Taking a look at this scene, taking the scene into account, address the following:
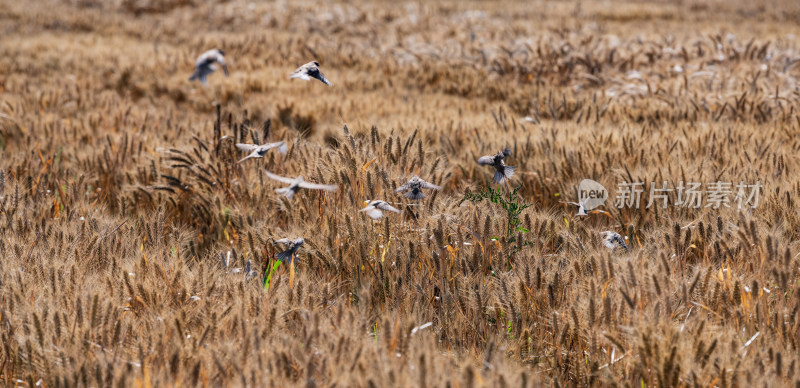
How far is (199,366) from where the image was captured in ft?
4.45

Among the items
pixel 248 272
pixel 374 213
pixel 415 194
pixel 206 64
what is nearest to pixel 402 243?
pixel 415 194

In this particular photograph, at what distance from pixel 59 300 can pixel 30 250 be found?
1.82 feet

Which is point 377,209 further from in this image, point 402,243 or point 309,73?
point 309,73

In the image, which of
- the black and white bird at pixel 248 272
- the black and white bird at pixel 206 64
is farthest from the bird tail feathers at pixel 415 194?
the black and white bird at pixel 206 64

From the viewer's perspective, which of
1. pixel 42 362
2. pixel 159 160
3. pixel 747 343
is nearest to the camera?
pixel 42 362

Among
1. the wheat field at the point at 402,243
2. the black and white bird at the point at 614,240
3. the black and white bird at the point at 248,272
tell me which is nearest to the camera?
the wheat field at the point at 402,243

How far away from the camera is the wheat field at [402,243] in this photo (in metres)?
1.49

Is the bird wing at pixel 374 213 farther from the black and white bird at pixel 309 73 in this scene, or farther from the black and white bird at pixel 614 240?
the black and white bird at pixel 614 240

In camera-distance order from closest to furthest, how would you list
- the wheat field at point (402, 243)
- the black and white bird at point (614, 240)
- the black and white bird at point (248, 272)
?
the wheat field at point (402, 243), the black and white bird at point (248, 272), the black and white bird at point (614, 240)

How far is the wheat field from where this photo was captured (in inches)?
58.6

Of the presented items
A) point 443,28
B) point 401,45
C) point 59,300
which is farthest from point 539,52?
point 59,300

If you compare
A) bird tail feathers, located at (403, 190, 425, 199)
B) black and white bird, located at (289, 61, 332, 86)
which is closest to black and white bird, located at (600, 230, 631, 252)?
bird tail feathers, located at (403, 190, 425, 199)

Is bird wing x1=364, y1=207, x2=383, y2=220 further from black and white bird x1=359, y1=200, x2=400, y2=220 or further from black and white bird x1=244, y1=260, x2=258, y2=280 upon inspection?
black and white bird x1=244, y1=260, x2=258, y2=280

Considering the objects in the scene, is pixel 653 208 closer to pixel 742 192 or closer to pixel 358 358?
pixel 742 192
